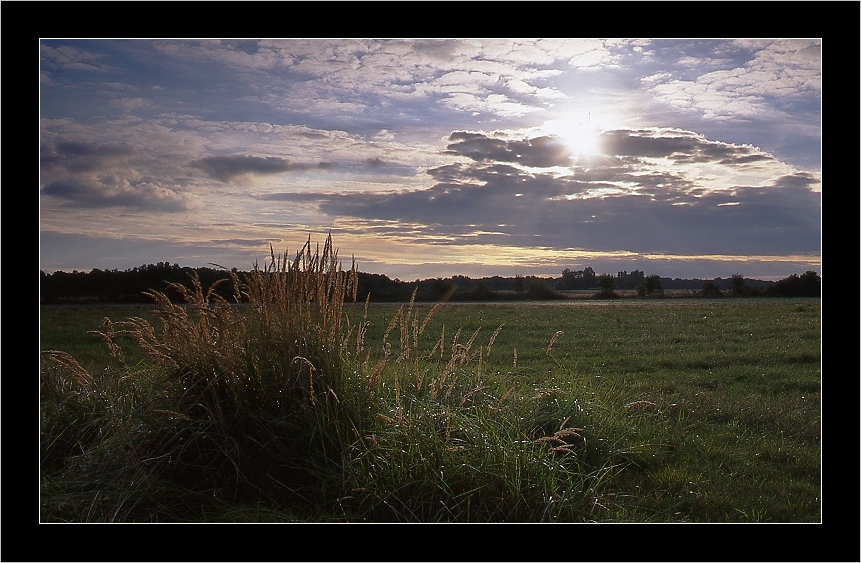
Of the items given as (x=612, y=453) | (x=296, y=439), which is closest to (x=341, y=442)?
(x=296, y=439)

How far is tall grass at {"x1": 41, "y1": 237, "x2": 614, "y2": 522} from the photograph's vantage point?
10.1ft

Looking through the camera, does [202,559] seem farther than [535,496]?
No

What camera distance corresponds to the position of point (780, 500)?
11.1ft

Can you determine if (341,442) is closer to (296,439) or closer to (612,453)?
(296,439)

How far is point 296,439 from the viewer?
3.32 metres

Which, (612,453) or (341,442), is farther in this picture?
(612,453)

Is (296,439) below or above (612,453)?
above

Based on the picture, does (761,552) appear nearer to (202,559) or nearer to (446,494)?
(446,494)

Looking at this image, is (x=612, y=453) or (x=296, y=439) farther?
(x=612, y=453)

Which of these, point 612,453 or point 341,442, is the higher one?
point 341,442

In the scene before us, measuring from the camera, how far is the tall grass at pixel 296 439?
121 inches
